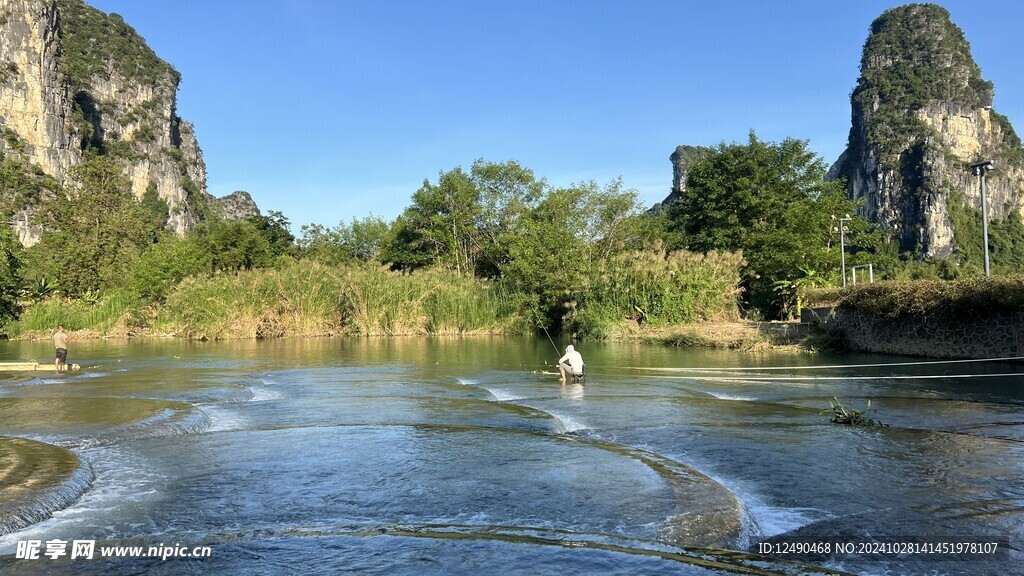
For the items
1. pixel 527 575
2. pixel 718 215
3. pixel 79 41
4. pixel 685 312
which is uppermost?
pixel 79 41

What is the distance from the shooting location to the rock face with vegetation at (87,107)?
85.8 meters

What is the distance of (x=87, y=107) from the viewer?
11281cm

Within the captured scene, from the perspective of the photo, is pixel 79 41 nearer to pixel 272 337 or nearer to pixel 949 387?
pixel 272 337

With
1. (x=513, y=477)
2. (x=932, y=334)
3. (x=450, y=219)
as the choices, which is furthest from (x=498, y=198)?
(x=513, y=477)

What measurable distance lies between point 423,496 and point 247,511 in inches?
54.1

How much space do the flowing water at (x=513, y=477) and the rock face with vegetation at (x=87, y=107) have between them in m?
66.5

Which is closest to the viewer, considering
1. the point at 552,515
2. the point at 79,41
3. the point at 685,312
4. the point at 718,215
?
the point at 552,515

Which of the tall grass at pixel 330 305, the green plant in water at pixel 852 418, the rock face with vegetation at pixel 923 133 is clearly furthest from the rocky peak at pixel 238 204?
the green plant in water at pixel 852 418

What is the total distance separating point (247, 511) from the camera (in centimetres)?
568

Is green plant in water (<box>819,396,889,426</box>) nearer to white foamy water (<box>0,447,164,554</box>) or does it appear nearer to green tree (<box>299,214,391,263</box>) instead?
white foamy water (<box>0,447,164,554</box>)

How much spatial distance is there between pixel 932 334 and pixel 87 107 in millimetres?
124385

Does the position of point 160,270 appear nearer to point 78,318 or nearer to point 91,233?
point 78,318

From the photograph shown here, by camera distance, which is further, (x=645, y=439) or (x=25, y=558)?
(x=645, y=439)

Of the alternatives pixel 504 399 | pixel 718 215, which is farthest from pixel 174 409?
pixel 718 215
